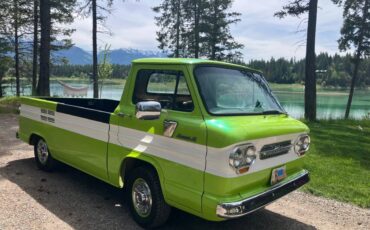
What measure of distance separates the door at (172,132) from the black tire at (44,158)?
2659 mm

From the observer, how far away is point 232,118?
4238mm

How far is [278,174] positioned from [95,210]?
8.78ft

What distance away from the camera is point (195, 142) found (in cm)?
397

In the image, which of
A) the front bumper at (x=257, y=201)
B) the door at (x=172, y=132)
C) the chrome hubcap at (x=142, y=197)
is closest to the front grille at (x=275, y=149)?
the front bumper at (x=257, y=201)

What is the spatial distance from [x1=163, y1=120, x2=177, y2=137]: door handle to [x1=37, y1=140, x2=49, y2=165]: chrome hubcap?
3.64 m

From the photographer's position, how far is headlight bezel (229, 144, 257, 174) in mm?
3772

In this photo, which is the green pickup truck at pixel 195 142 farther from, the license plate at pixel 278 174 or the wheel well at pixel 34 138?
the wheel well at pixel 34 138

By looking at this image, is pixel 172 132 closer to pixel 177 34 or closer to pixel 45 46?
pixel 45 46

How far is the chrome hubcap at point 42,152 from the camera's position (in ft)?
23.1

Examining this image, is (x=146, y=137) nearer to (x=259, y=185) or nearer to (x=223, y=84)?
(x=223, y=84)

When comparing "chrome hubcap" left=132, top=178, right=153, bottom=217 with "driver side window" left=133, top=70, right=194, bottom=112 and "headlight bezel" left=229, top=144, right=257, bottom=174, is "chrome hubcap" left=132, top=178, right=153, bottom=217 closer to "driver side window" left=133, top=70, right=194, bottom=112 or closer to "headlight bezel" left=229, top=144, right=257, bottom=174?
"driver side window" left=133, top=70, right=194, bottom=112

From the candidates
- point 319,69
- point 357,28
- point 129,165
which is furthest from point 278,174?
point 319,69

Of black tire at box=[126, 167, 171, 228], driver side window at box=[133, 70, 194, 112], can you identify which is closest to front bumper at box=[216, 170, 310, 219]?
black tire at box=[126, 167, 171, 228]

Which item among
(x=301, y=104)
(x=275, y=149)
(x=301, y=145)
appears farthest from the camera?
(x=301, y=104)
